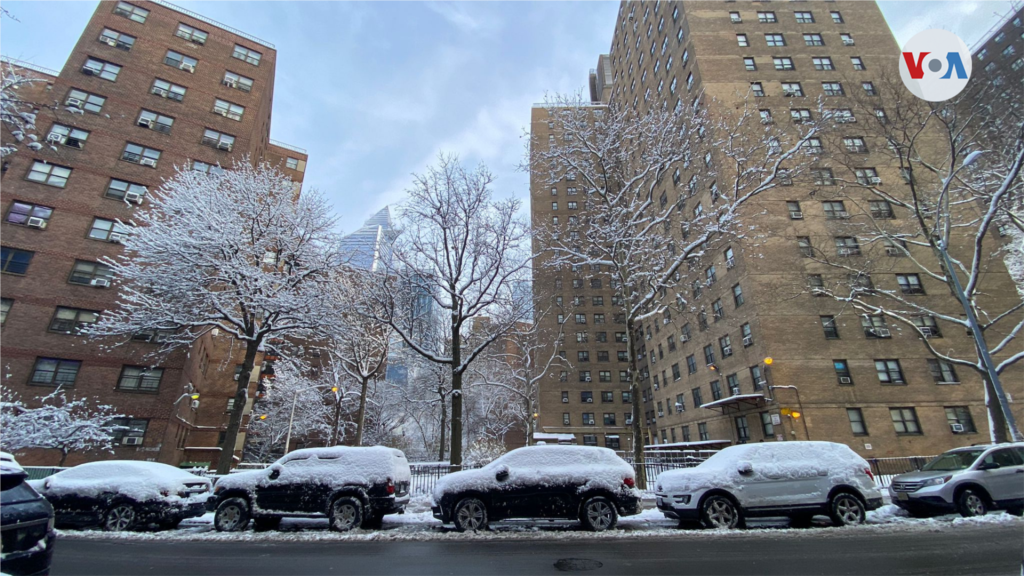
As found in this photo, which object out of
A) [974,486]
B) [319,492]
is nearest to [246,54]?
[319,492]

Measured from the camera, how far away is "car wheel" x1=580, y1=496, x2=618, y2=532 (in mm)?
9046

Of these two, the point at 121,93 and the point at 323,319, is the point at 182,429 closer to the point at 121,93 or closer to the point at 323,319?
the point at 323,319

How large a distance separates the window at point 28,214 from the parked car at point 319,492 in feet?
86.8

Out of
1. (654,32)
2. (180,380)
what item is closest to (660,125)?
(180,380)

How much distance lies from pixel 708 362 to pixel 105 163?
145ft

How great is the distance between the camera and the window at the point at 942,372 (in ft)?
83.6

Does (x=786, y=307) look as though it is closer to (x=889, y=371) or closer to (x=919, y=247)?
(x=889, y=371)

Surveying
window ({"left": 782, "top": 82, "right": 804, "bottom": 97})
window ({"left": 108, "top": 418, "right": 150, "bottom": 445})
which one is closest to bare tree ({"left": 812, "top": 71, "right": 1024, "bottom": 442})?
window ({"left": 782, "top": 82, "right": 804, "bottom": 97})

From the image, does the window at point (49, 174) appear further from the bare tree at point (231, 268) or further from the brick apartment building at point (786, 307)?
the brick apartment building at point (786, 307)

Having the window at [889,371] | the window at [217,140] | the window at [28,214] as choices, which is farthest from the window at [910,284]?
the window at [28,214]

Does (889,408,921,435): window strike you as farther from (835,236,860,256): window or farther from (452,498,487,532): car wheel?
(452,498,487,532): car wheel

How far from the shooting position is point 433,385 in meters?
35.6

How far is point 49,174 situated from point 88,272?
6847mm

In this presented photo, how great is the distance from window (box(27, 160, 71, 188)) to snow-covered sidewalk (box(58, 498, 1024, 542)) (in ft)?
85.9
